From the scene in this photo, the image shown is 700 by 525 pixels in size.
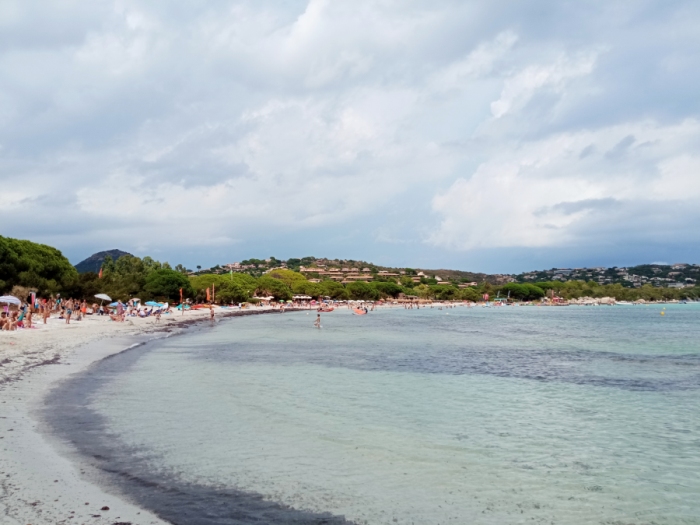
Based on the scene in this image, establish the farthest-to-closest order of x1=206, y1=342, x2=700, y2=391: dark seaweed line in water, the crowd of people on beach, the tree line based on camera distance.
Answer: the tree line → the crowd of people on beach → x1=206, y1=342, x2=700, y2=391: dark seaweed line in water

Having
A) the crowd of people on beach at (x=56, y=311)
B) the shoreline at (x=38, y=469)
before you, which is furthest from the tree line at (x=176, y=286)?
the shoreline at (x=38, y=469)

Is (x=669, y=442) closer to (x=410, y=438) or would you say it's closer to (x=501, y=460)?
(x=501, y=460)

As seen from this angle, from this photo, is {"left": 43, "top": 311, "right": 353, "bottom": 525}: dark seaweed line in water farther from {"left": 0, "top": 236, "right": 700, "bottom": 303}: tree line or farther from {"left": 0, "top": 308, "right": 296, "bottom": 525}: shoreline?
{"left": 0, "top": 236, "right": 700, "bottom": 303}: tree line

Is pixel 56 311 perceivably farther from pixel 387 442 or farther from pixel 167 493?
pixel 167 493

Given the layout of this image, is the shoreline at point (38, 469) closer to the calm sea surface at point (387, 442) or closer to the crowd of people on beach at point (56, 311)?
the calm sea surface at point (387, 442)

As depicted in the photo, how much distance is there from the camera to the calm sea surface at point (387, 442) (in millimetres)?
6578

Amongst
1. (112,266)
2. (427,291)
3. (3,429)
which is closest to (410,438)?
(3,429)

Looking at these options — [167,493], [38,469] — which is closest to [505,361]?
[167,493]

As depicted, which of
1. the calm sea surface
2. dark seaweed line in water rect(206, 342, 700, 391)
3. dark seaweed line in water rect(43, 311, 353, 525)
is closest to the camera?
dark seaweed line in water rect(43, 311, 353, 525)

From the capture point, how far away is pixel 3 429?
9047mm

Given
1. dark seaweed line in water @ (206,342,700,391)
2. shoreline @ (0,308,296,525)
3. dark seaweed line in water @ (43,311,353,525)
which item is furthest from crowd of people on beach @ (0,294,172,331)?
dark seaweed line in water @ (43,311,353,525)

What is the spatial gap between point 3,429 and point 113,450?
2.15m

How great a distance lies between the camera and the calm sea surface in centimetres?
658

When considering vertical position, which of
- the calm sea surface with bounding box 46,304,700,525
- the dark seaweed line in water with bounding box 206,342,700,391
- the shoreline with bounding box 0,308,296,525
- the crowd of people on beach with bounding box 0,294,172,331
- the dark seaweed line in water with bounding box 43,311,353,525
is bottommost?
the dark seaweed line in water with bounding box 206,342,700,391
